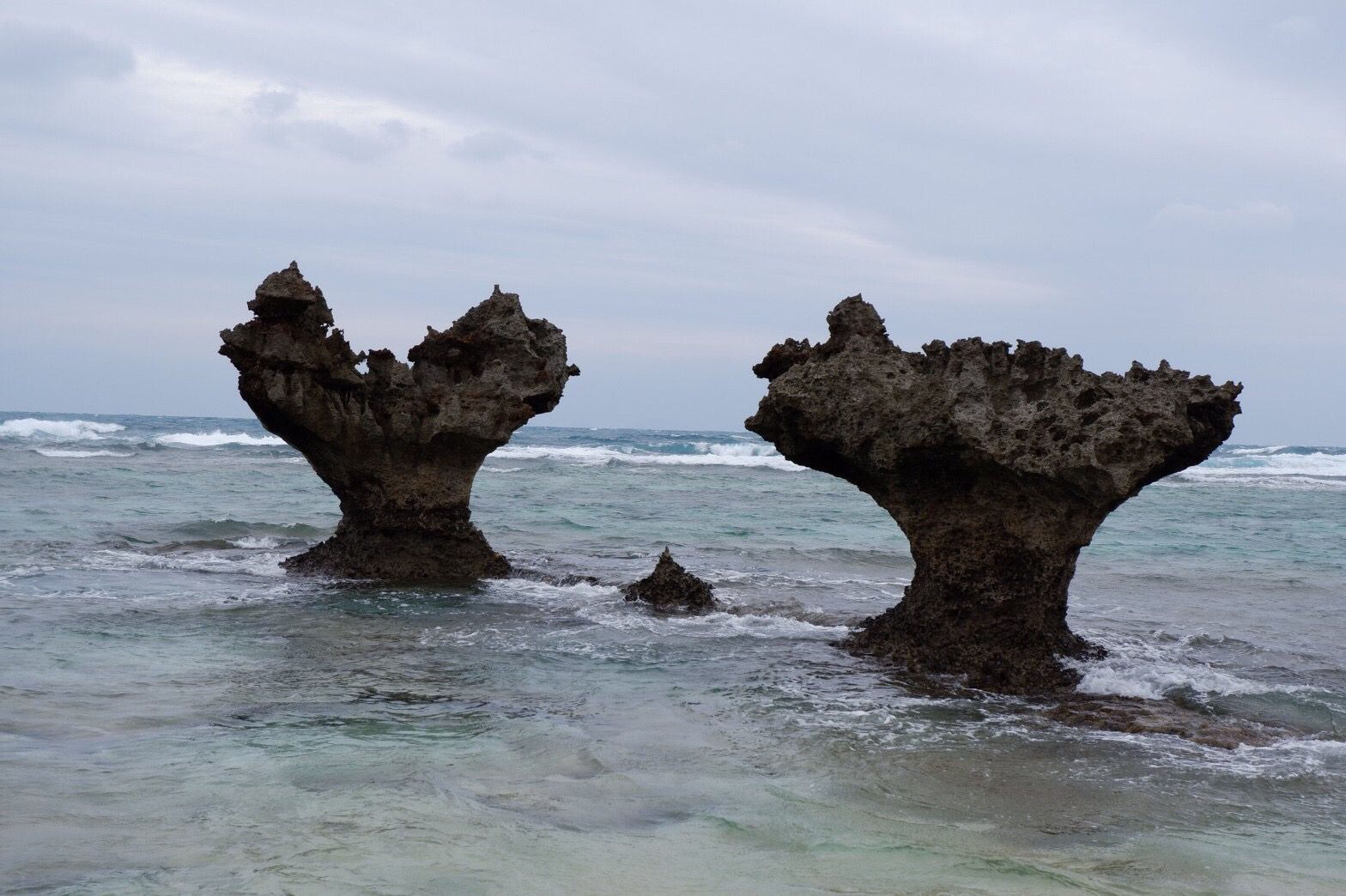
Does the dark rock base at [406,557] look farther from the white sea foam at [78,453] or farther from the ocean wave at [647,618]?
the white sea foam at [78,453]

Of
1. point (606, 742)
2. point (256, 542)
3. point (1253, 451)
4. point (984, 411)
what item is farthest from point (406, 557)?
point (1253, 451)

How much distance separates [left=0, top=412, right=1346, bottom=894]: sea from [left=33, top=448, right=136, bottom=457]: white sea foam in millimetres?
24027

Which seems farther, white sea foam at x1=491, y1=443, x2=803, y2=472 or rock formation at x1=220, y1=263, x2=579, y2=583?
white sea foam at x1=491, y1=443, x2=803, y2=472

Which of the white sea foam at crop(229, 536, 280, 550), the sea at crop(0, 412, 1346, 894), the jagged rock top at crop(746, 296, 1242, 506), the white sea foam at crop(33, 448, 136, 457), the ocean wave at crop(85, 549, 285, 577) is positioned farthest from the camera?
the white sea foam at crop(33, 448, 136, 457)

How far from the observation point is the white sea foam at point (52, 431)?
49.2 meters

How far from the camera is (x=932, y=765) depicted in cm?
577

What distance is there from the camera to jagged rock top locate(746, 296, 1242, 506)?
7.09 metres

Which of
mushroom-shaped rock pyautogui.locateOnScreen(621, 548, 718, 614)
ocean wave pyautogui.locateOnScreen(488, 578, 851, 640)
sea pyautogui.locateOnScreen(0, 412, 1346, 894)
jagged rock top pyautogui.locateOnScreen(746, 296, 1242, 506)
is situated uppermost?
jagged rock top pyautogui.locateOnScreen(746, 296, 1242, 506)

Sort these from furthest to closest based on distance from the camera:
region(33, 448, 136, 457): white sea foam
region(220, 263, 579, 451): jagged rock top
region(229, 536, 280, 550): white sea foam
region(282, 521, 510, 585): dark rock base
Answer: region(33, 448, 136, 457): white sea foam
region(229, 536, 280, 550): white sea foam
region(282, 521, 510, 585): dark rock base
region(220, 263, 579, 451): jagged rock top

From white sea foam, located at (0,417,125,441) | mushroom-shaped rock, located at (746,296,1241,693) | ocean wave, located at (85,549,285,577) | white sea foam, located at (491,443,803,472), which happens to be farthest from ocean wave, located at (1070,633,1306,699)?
white sea foam, located at (0,417,125,441)

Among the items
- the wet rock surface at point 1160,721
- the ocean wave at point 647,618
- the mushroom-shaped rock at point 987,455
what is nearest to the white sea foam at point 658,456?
the ocean wave at point 647,618

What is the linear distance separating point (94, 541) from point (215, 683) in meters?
7.39

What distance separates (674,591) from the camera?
1004 centimetres

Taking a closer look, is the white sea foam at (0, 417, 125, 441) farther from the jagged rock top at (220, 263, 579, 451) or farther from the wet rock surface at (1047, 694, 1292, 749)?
the wet rock surface at (1047, 694, 1292, 749)
